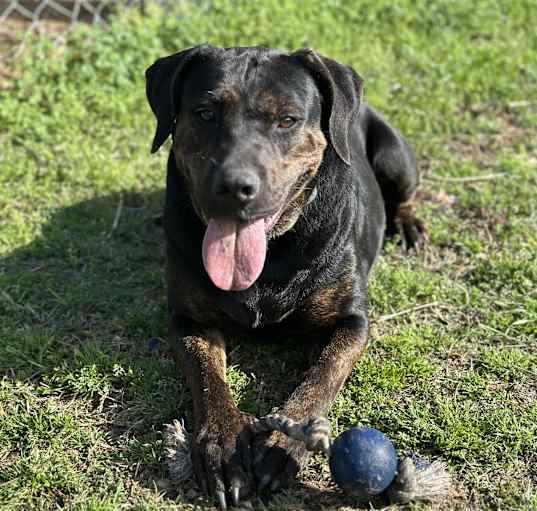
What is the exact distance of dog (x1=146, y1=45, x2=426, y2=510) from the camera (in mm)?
3170

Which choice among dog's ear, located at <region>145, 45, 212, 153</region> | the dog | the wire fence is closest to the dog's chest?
the dog

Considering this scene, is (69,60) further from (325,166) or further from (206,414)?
(206,414)

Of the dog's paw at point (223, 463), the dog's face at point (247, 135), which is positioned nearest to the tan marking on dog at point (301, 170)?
the dog's face at point (247, 135)

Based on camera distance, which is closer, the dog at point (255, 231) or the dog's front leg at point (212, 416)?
the dog's front leg at point (212, 416)

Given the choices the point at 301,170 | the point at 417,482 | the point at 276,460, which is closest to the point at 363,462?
the point at 417,482

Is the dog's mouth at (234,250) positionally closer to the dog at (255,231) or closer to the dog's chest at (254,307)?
the dog at (255,231)

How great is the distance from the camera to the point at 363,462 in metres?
2.86

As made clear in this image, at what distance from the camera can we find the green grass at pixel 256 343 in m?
3.28

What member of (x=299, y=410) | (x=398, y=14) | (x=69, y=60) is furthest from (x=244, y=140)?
(x=398, y=14)

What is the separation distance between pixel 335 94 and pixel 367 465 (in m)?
1.72

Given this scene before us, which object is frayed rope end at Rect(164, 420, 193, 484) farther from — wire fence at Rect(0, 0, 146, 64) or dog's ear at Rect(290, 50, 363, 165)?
wire fence at Rect(0, 0, 146, 64)

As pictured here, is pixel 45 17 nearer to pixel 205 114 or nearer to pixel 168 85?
pixel 168 85

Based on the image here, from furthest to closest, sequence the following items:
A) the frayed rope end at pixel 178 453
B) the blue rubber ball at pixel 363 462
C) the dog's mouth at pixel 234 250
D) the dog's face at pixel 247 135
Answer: the dog's mouth at pixel 234 250 → the dog's face at pixel 247 135 → the frayed rope end at pixel 178 453 → the blue rubber ball at pixel 363 462

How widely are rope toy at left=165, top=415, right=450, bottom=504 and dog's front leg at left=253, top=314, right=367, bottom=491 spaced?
0.10 meters
